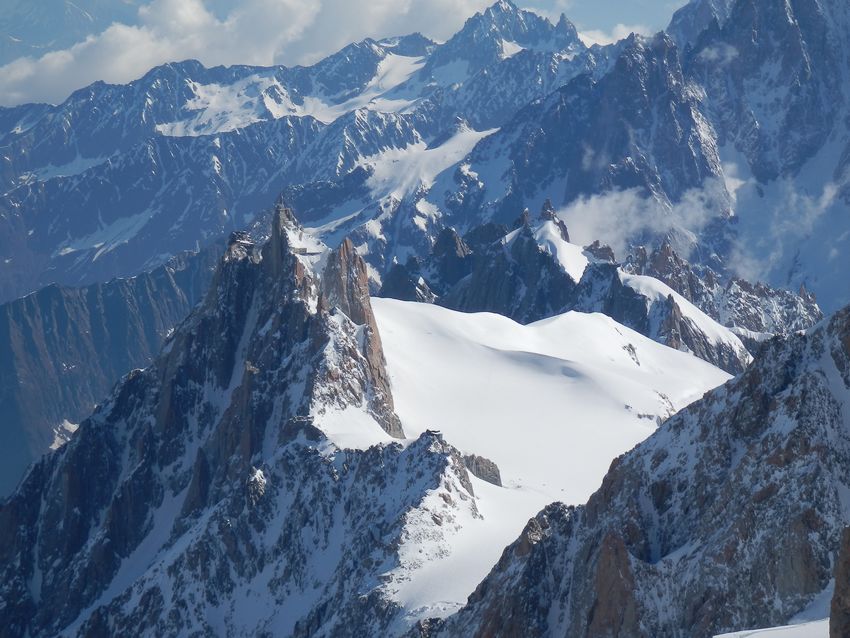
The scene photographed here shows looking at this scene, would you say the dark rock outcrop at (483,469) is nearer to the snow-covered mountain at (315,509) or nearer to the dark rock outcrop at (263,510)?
the snow-covered mountain at (315,509)

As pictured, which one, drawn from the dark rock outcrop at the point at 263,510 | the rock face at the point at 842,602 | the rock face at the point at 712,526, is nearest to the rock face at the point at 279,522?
the dark rock outcrop at the point at 263,510

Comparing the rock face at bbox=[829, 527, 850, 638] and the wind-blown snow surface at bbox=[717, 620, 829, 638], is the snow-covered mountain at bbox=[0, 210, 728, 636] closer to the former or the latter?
the wind-blown snow surface at bbox=[717, 620, 829, 638]

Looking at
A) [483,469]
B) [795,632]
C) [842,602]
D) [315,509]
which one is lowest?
[842,602]

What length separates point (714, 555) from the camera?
272ft

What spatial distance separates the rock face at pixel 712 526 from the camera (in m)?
79.6

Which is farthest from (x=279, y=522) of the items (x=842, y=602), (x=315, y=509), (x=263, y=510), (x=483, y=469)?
(x=842, y=602)

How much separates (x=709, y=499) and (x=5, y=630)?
125117 mm

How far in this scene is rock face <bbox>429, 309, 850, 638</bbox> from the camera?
A: 3132 inches

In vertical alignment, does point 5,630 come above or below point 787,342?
above

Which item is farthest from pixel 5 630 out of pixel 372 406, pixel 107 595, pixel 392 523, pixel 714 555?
pixel 714 555

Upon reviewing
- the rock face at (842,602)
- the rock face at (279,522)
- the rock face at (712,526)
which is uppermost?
the rock face at (279,522)

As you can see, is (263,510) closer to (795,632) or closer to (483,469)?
(483,469)

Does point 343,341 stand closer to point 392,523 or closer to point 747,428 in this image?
point 392,523

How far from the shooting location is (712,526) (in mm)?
85875
